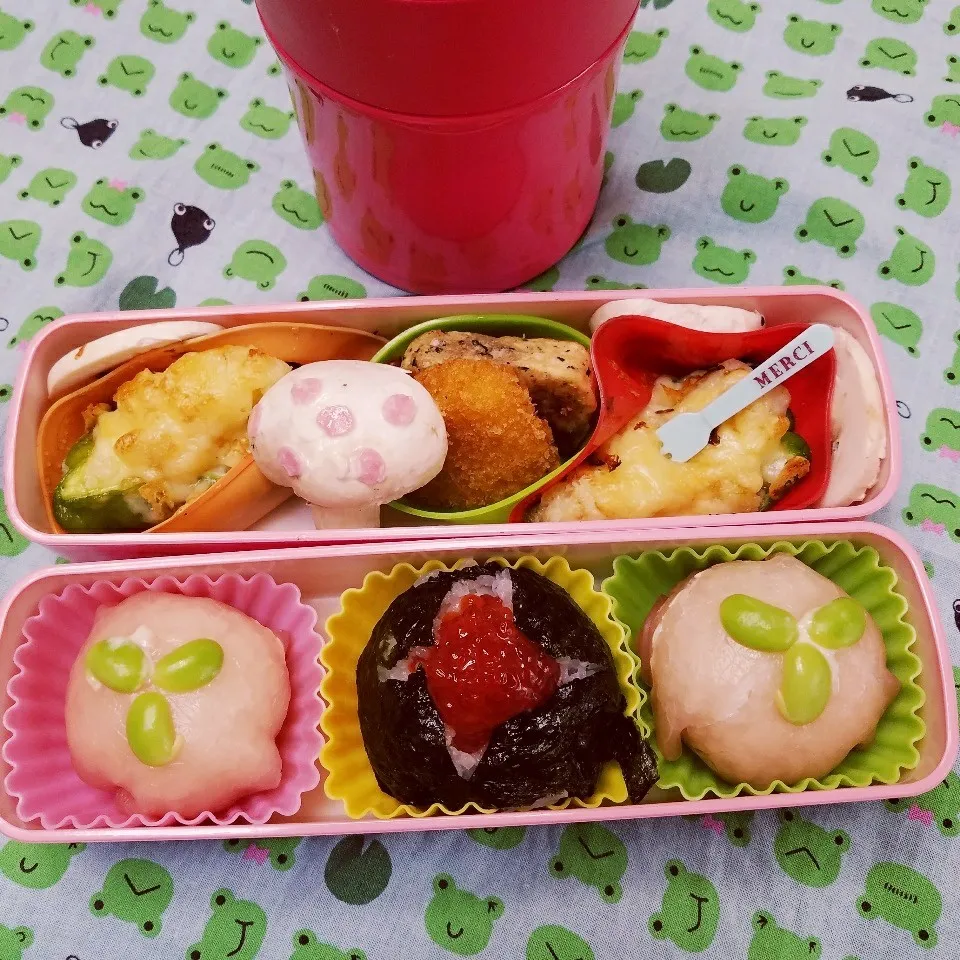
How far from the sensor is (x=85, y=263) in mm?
1361

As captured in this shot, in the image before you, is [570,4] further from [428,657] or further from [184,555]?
[184,555]

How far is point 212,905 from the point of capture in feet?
3.46

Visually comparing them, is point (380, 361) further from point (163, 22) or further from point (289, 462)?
point (163, 22)

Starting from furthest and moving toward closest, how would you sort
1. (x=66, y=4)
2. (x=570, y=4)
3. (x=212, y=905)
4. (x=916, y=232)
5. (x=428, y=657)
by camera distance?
(x=66, y=4) < (x=916, y=232) < (x=212, y=905) < (x=428, y=657) < (x=570, y=4)

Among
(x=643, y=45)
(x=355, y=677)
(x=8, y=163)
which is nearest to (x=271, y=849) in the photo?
(x=355, y=677)

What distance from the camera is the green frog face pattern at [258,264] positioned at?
1.35m

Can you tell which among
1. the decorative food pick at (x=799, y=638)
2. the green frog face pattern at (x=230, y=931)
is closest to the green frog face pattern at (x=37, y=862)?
the green frog face pattern at (x=230, y=931)

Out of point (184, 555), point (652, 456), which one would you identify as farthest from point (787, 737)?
point (184, 555)

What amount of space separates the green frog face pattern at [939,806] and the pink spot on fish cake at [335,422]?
828 millimetres

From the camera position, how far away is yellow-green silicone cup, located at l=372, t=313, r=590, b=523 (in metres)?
1.13

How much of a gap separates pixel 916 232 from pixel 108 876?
1510mm

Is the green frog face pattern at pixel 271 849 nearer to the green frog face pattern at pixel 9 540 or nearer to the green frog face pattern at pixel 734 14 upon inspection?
the green frog face pattern at pixel 9 540

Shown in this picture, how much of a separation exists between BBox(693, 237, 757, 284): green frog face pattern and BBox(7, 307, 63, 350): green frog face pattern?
1.02m

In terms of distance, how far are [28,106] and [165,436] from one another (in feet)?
2.53
